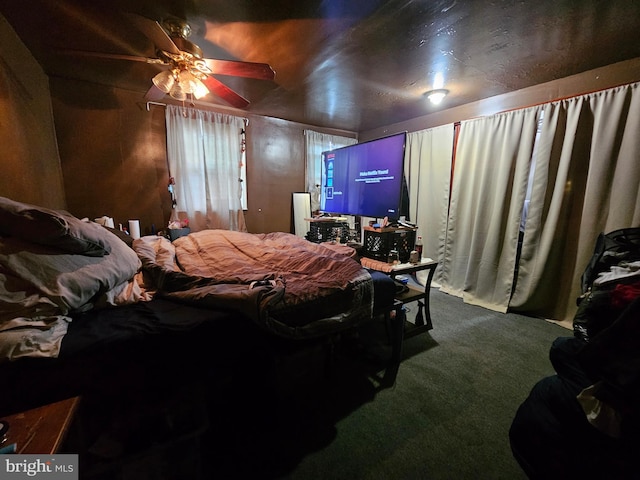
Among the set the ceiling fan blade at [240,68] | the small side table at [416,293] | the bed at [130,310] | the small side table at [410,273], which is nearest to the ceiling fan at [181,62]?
the ceiling fan blade at [240,68]

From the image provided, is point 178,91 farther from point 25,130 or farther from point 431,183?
point 431,183

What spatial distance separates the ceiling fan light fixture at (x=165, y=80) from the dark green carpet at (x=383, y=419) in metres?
2.04

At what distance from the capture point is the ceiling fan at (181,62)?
5.18ft

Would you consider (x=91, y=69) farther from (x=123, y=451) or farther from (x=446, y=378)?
(x=446, y=378)

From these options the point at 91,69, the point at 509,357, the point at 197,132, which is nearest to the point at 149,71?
the point at 91,69

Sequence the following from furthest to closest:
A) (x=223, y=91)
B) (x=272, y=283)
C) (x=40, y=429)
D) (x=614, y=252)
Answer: (x=223, y=91) → (x=614, y=252) → (x=272, y=283) → (x=40, y=429)

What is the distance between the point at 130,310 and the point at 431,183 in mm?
3508

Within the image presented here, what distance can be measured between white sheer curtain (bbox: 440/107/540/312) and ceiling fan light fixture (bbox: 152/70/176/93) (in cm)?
305

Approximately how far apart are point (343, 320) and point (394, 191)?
4.87 ft

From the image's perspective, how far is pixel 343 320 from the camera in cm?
140

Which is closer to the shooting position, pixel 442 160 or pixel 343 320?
pixel 343 320

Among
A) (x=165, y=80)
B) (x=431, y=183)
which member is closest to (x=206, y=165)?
(x=165, y=80)

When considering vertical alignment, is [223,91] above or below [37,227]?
above

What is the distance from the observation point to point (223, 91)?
208 cm
